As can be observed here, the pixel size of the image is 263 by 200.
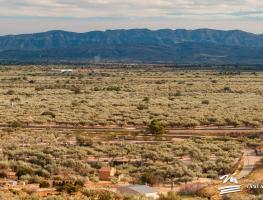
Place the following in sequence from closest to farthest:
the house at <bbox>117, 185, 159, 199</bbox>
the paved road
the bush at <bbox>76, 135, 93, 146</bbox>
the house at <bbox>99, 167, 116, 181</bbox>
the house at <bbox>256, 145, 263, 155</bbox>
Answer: the house at <bbox>117, 185, 159, 199</bbox> → the house at <bbox>99, 167, 116, 181</bbox> → the paved road → the house at <bbox>256, 145, 263, 155</bbox> → the bush at <bbox>76, 135, 93, 146</bbox>

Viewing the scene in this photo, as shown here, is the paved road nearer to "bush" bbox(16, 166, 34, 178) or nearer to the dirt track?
the dirt track

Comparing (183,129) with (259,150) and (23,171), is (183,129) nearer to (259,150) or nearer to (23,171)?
(259,150)

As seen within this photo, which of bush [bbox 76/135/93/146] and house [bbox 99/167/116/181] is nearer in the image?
house [bbox 99/167/116/181]

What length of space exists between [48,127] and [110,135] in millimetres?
6762

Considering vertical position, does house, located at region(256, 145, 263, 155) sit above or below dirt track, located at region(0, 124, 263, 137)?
above

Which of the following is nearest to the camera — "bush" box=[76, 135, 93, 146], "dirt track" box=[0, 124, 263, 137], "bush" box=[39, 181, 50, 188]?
"bush" box=[39, 181, 50, 188]

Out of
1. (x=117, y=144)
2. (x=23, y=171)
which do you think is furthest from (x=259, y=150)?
(x=23, y=171)

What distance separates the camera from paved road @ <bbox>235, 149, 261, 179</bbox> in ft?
81.6

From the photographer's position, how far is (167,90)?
3312 inches

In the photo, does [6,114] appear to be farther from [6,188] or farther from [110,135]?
[6,188]

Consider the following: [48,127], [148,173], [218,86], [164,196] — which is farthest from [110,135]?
[218,86]

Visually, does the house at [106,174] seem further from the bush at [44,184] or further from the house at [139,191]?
the house at [139,191]

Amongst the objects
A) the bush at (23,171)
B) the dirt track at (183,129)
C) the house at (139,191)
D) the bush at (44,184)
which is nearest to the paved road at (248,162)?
the house at (139,191)

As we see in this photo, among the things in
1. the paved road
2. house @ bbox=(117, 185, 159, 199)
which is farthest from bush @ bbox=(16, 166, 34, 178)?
the paved road
